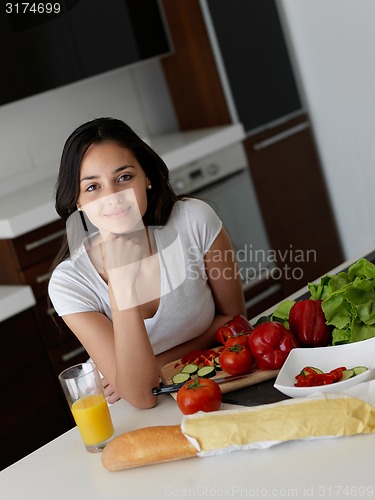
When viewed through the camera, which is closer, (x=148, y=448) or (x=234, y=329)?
(x=148, y=448)

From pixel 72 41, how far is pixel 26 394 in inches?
54.2

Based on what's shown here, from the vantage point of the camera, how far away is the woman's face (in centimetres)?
164

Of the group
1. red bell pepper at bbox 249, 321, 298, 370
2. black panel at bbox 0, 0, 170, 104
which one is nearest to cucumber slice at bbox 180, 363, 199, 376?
red bell pepper at bbox 249, 321, 298, 370

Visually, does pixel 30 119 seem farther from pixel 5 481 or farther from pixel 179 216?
pixel 5 481

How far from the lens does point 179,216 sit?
6.48 ft

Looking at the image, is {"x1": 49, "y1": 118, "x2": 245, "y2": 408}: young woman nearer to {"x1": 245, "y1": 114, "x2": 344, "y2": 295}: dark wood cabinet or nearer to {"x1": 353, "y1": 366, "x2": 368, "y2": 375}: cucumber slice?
{"x1": 353, "y1": 366, "x2": 368, "y2": 375}: cucumber slice

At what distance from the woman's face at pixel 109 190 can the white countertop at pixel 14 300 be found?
1.16 metres

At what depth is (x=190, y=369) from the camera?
61.2 inches

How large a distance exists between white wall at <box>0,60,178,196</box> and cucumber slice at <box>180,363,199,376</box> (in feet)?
6.60

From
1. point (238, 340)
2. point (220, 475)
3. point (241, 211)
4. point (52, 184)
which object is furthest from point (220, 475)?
point (241, 211)

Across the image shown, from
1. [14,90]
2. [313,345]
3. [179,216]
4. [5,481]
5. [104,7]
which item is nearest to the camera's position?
[5,481]

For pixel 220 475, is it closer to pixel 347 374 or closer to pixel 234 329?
pixel 347 374

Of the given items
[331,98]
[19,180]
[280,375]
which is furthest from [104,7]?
[280,375]

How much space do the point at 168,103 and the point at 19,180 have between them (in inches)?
34.7
